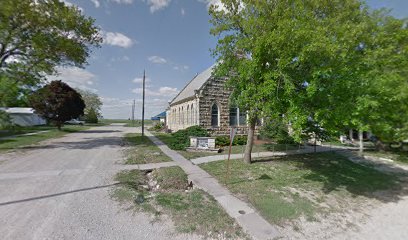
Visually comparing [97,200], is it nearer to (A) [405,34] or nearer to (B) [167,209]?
(B) [167,209]

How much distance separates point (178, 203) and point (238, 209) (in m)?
1.68

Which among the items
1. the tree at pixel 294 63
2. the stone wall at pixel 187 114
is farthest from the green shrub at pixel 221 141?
the tree at pixel 294 63

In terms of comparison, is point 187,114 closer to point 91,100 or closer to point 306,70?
point 306,70

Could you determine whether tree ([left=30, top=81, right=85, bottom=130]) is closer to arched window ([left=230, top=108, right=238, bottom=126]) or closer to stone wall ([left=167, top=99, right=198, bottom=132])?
stone wall ([left=167, top=99, right=198, bottom=132])

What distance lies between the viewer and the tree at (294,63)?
5973 mm

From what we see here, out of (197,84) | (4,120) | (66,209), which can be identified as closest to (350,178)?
(66,209)

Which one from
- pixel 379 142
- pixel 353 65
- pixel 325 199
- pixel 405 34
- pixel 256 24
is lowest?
pixel 325 199

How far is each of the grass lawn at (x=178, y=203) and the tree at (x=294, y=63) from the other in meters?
3.29

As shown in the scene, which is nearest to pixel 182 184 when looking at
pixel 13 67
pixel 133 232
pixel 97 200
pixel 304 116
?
pixel 97 200

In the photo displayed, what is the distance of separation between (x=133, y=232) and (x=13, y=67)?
16876mm

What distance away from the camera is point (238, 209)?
5.36 metres

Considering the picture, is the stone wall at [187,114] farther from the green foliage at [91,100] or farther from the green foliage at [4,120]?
the green foliage at [91,100]

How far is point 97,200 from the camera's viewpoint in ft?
18.6

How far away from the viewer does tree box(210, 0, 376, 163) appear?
19.6 ft
